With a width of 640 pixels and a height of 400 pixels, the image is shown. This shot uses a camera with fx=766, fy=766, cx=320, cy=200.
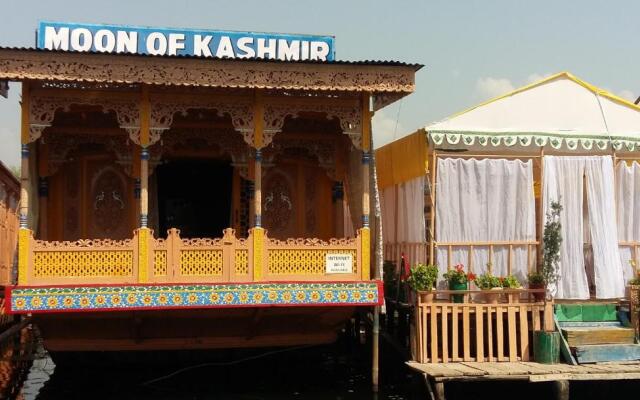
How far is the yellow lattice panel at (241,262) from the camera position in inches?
474

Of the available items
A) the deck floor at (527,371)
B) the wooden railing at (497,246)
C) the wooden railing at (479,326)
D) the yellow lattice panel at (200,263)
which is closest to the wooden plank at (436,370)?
the deck floor at (527,371)

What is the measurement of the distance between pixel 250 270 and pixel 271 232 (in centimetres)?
340

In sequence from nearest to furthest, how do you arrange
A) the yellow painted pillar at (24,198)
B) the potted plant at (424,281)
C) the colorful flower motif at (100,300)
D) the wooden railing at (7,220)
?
the yellow painted pillar at (24,198) → the colorful flower motif at (100,300) → the potted plant at (424,281) → the wooden railing at (7,220)

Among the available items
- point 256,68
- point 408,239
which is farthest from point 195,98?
point 408,239

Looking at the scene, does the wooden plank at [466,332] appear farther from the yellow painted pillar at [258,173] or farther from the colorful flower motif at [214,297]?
the colorful flower motif at [214,297]

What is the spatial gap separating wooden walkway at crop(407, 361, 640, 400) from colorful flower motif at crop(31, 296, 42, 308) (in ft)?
18.6

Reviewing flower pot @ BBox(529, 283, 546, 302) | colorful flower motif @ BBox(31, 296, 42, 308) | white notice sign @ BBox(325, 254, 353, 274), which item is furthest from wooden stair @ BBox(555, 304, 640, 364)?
colorful flower motif @ BBox(31, 296, 42, 308)

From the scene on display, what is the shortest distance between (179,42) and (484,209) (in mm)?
6062

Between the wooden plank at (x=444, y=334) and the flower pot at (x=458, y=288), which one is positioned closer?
the wooden plank at (x=444, y=334)

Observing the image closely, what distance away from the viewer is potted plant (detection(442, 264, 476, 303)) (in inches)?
477

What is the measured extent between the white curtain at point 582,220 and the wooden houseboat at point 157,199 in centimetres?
292

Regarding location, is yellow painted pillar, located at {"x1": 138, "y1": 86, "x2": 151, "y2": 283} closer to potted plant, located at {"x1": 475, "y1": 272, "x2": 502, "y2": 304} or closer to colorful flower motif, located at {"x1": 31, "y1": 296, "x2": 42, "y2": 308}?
colorful flower motif, located at {"x1": 31, "y1": 296, "x2": 42, "y2": 308}

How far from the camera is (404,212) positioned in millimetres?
14375

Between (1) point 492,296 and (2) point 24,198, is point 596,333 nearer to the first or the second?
(1) point 492,296
